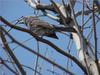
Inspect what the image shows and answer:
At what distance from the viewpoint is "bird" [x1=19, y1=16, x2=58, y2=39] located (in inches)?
60.8

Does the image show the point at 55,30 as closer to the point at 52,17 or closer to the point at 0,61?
the point at 0,61

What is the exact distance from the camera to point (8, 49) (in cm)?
127

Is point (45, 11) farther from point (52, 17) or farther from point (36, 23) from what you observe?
point (36, 23)

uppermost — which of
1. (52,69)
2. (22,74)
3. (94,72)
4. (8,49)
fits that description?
(8,49)

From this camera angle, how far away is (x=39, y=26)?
1615 mm

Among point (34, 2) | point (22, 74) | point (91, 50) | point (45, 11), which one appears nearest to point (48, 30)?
point (91, 50)

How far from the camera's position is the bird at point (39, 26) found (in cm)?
154

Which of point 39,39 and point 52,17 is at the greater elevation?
point 39,39

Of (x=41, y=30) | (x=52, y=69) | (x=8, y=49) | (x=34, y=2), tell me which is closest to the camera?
(x=8, y=49)

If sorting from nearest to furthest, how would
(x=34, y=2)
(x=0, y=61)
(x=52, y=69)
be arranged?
(x=0, y=61) < (x=52, y=69) < (x=34, y=2)

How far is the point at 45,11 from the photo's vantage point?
2031mm

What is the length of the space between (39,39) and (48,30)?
9.5 inches

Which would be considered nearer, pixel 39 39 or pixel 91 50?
pixel 39 39

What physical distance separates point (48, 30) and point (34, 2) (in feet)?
2.25
